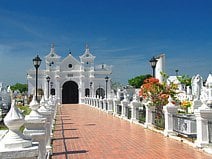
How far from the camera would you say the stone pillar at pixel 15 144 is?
4.33 meters

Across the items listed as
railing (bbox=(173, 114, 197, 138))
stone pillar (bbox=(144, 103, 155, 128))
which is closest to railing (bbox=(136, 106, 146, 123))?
stone pillar (bbox=(144, 103, 155, 128))

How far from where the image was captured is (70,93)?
65.7 metres

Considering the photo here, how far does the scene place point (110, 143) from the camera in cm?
1213

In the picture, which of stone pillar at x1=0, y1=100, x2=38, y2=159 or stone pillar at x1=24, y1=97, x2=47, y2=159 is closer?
stone pillar at x1=0, y1=100, x2=38, y2=159

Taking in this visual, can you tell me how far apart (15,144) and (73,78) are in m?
61.1

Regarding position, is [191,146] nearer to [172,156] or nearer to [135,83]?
[172,156]

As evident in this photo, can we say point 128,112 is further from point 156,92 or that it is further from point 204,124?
point 204,124

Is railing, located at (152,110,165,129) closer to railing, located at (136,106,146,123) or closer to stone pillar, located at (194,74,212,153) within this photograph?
railing, located at (136,106,146,123)

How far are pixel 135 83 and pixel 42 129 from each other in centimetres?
9374

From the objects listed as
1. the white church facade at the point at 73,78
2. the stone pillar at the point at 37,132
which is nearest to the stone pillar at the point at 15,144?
the stone pillar at the point at 37,132

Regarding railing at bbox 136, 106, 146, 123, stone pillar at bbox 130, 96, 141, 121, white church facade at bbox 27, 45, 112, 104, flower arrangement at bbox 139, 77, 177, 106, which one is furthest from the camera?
white church facade at bbox 27, 45, 112, 104

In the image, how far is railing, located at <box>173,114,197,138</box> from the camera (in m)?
11.8

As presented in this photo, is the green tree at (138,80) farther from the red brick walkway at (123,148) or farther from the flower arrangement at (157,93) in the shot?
the red brick walkway at (123,148)

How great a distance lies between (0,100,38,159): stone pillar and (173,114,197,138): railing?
26.7ft
